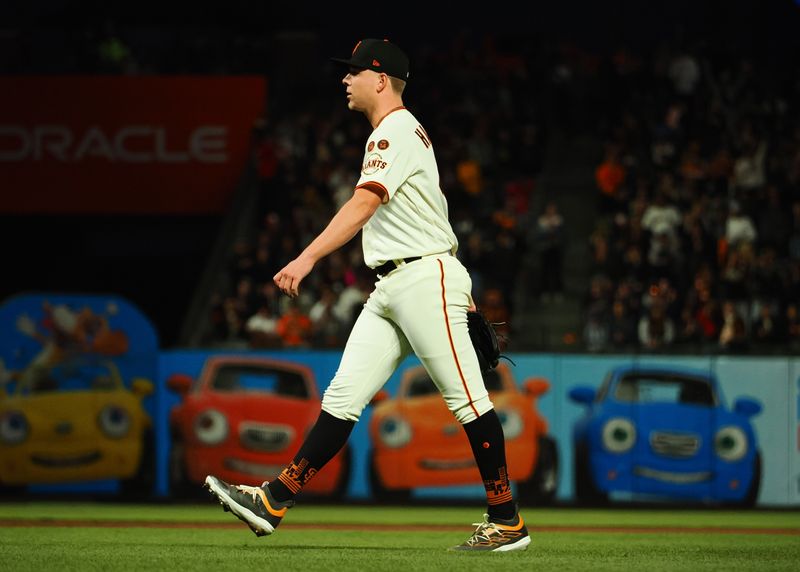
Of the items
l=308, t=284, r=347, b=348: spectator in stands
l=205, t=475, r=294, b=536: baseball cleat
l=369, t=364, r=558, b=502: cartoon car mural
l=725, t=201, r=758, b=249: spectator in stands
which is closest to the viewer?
l=205, t=475, r=294, b=536: baseball cleat

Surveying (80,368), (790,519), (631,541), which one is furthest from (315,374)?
(631,541)

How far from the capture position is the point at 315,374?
15.2 meters

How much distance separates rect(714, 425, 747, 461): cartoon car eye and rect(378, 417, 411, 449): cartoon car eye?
342cm

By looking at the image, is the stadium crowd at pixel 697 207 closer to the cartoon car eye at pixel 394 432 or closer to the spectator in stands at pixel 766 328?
the spectator in stands at pixel 766 328

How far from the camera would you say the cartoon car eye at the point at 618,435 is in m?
14.9

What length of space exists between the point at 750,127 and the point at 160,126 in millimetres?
9278

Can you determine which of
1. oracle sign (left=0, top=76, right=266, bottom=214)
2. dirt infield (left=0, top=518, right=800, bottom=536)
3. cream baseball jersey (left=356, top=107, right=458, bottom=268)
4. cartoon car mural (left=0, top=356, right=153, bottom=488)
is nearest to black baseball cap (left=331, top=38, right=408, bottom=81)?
cream baseball jersey (left=356, top=107, right=458, bottom=268)

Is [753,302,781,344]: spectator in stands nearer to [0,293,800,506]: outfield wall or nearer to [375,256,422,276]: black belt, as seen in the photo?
[0,293,800,506]: outfield wall

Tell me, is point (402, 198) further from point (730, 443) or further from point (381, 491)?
point (730, 443)

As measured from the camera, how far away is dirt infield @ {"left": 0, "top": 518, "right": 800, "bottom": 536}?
10000 millimetres

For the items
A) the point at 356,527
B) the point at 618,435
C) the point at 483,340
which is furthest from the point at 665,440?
the point at 483,340

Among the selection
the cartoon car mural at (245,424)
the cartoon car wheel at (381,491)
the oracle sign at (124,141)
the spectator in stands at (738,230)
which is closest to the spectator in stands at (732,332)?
the spectator in stands at (738,230)

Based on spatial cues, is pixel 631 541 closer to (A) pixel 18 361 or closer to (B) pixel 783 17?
(A) pixel 18 361

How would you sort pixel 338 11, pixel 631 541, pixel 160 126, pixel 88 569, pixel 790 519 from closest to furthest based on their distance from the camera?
pixel 88 569 → pixel 631 541 → pixel 790 519 → pixel 160 126 → pixel 338 11
